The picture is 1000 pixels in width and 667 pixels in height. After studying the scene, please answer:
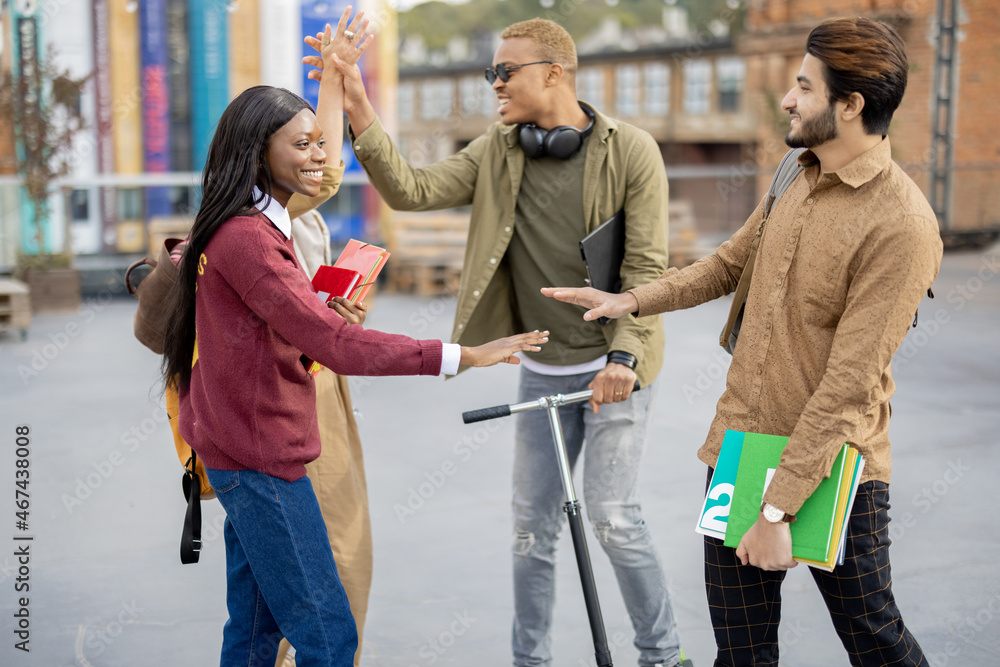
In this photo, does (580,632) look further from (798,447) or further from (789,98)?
(789,98)

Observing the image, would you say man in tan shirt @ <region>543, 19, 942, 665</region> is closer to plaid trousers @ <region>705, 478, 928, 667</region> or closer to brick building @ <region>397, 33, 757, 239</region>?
plaid trousers @ <region>705, 478, 928, 667</region>

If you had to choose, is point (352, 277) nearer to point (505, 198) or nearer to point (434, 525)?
point (505, 198)

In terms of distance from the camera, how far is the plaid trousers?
213cm

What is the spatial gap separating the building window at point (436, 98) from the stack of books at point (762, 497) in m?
43.9

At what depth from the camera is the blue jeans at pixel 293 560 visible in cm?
222

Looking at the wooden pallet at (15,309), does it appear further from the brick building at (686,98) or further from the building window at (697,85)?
the building window at (697,85)

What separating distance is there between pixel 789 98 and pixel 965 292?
11141mm

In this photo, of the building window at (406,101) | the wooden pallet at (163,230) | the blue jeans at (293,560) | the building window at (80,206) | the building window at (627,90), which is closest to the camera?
the blue jeans at (293,560)

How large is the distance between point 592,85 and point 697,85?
4.94 metres

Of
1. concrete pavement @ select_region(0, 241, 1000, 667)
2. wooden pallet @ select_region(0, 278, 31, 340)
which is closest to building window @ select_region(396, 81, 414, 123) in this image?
wooden pallet @ select_region(0, 278, 31, 340)

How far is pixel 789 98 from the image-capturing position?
7.06ft

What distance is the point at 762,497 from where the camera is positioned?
6.93 feet

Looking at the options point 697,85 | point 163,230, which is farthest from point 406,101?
point 163,230

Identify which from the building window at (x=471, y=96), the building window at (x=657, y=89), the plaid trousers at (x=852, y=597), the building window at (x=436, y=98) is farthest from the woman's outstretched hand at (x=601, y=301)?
the building window at (x=436, y=98)
